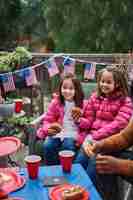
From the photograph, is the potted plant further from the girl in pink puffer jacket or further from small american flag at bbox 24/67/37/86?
the girl in pink puffer jacket

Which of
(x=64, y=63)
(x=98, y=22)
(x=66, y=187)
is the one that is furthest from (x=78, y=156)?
(x=98, y=22)

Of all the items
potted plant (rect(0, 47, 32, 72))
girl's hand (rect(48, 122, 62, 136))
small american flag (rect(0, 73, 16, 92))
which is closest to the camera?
girl's hand (rect(48, 122, 62, 136))

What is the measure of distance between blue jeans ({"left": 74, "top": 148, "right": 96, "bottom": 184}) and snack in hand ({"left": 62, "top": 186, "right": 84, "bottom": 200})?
0.73 metres

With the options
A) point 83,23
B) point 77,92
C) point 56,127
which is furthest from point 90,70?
point 83,23

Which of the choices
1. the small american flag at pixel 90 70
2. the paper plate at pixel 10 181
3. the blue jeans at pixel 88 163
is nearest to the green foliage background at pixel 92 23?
the small american flag at pixel 90 70

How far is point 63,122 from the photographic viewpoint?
390 centimetres

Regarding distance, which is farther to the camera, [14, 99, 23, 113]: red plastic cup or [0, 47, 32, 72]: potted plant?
[0, 47, 32, 72]: potted plant

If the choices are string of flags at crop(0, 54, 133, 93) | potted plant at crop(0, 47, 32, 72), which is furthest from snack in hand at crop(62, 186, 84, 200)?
potted plant at crop(0, 47, 32, 72)

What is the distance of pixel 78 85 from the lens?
3.86 m

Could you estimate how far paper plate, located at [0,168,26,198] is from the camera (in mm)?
2498

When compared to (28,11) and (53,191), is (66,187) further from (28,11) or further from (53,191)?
(28,11)

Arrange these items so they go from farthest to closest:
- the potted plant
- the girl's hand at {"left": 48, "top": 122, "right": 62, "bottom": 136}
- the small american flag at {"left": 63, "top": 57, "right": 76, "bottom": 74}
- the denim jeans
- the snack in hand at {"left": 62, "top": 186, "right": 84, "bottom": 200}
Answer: the potted plant < the small american flag at {"left": 63, "top": 57, "right": 76, "bottom": 74} < the girl's hand at {"left": 48, "top": 122, "right": 62, "bottom": 136} < the denim jeans < the snack in hand at {"left": 62, "top": 186, "right": 84, "bottom": 200}

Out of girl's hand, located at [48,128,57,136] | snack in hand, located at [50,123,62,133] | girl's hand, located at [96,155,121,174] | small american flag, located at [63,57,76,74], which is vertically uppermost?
small american flag, located at [63,57,76,74]

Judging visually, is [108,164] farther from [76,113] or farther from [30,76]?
[30,76]
